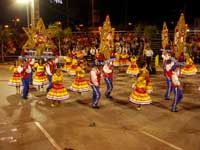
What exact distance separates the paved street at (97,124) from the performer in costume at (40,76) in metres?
0.70

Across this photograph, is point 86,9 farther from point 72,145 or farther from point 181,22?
point 72,145

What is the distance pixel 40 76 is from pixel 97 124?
A: 5.70 m

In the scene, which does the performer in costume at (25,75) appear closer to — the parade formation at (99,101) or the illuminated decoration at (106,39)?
the parade formation at (99,101)

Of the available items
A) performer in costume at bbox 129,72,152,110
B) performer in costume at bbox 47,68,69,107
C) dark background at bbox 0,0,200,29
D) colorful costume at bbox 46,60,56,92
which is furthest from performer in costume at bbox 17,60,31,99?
dark background at bbox 0,0,200,29

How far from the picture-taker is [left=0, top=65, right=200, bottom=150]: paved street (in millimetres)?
9719

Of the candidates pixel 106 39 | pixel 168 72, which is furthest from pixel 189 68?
pixel 168 72

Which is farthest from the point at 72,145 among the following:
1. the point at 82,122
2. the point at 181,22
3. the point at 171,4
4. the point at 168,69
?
the point at 171,4

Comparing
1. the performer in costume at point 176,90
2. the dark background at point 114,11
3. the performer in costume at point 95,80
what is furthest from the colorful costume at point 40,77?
the dark background at point 114,11

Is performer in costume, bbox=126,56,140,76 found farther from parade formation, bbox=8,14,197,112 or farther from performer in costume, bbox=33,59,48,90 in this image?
performer in costume, bbox=33,59,48,90

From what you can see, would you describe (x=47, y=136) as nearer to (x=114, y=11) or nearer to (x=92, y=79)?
(x=92, y=79)

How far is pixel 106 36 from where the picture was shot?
1684 centimetres

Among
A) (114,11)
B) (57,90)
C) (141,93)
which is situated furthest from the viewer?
(114,11)

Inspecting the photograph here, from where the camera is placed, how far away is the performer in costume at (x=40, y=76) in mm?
16312

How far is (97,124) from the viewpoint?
11.5 metres
